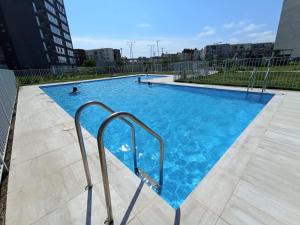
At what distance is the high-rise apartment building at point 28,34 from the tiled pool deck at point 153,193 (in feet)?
111

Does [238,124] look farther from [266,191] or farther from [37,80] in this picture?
[37,80]

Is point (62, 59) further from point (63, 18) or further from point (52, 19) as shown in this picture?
point (63, 18)

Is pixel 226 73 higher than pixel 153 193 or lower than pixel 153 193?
higher

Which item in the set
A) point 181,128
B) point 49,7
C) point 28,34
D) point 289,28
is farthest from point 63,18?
point 289,28

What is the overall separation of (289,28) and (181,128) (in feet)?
119

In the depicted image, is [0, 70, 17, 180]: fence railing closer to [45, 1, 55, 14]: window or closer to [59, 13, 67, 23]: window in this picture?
[45, 1, 55, 14]: window

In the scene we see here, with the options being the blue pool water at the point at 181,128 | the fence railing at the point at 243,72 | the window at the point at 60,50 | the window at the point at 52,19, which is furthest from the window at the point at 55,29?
the fence railing at the point at 243,72

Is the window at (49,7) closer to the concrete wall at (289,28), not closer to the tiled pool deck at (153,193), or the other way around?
the tiled pool deck at (153,193)

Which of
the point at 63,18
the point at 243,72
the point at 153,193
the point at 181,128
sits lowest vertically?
the point at 181,128

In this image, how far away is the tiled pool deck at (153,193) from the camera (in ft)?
5.34

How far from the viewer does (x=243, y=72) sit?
33.4 feet

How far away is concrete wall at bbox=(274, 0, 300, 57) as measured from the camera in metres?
25.9

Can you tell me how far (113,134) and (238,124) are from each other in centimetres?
424

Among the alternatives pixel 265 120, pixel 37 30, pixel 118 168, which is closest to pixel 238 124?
pixel 265 120
